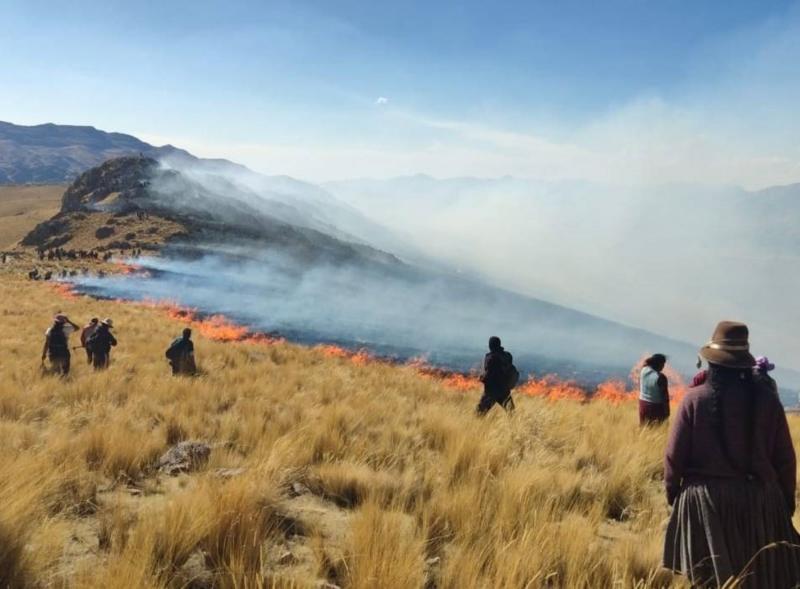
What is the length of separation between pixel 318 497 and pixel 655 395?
22.9 ft

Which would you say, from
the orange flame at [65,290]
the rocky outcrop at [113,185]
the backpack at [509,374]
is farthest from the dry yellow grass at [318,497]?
the rocky outcrop at [113,185]

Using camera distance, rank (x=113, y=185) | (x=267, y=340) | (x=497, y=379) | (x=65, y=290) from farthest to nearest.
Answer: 1. (x=113, y=185)
2. (x=65, y=290)
3. (x=267, y=340)
4. (x=497, y=379)

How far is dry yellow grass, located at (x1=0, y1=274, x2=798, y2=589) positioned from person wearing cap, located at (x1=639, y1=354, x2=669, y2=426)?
1.23 feet

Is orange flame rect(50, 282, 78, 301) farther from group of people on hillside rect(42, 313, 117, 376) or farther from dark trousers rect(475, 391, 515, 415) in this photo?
dark trousers rect(475, 391, 515, 415)

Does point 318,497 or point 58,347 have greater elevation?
point 318,497

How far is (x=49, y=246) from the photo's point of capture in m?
80.8

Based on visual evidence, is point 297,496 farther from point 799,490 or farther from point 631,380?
point 631,380

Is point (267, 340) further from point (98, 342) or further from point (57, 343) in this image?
point (57, 343)

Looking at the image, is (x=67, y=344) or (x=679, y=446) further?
(x=67, y=344)

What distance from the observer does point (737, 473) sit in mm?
3936

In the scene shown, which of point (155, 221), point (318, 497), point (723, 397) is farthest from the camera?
point (155, 221)

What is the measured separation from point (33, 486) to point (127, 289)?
4976 cm

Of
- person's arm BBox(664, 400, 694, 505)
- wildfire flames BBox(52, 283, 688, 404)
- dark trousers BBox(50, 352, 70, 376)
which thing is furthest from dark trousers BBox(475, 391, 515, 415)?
wildfire flames BBox(52, 283, 688, 404)

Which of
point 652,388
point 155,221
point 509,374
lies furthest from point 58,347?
point 155,221
